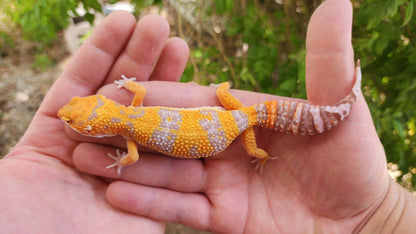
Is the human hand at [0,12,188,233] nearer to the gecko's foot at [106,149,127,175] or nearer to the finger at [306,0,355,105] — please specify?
the gecko's foot at [106,149,127,175]

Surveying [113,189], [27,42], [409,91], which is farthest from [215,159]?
[27,42]

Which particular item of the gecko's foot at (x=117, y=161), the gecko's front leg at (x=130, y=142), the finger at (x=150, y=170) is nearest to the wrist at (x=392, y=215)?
the finger at (x=150, y=170)

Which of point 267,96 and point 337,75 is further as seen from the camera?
point 267,96

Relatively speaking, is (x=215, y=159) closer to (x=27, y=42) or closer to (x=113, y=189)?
(x=113, y=189)

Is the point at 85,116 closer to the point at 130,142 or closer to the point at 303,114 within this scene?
the point at 130,142

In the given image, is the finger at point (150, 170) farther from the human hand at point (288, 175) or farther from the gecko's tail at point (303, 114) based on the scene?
the gecko's tail at point (303, 114)

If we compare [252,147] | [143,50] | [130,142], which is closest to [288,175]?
[252,147]
